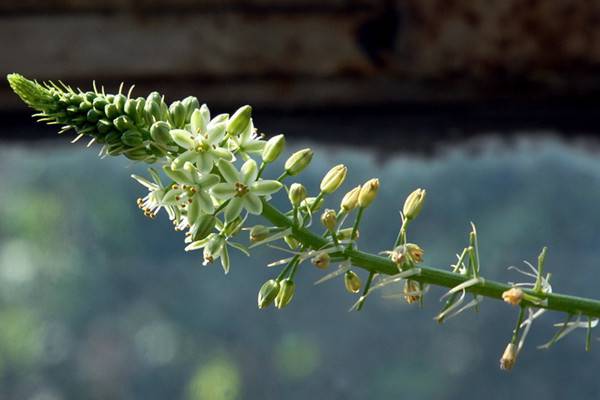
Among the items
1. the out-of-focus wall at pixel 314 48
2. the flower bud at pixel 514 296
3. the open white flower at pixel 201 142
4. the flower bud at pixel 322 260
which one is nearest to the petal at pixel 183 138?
the open white flower at pixel 201 142

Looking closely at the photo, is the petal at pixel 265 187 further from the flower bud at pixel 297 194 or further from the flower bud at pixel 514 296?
the flower bud at pixel 514 296

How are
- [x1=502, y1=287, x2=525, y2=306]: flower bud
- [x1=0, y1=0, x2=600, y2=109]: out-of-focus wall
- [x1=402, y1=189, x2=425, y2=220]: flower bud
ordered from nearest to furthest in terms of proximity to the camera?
[x1=502, y1=287, x2=525, y2=306]: flower bud → [x1=402, y1=189, x2=425, y2=220]: flower bud → [x1=0, y1=0, x2=600, y2=109]: out-of-focus wall

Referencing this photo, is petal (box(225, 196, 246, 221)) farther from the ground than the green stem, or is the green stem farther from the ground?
petal (box(225, 196, 246, 221))

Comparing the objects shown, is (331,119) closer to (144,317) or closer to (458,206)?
(458,206)

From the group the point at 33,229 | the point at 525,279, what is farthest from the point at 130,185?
the point at 525,279

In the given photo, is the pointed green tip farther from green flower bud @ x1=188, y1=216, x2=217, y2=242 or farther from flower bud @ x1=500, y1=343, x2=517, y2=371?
flower bud @ x1=500, y1=343, x2=517, y2=371

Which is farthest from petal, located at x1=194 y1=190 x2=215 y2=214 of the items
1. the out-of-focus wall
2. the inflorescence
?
the out-of-focus wall
